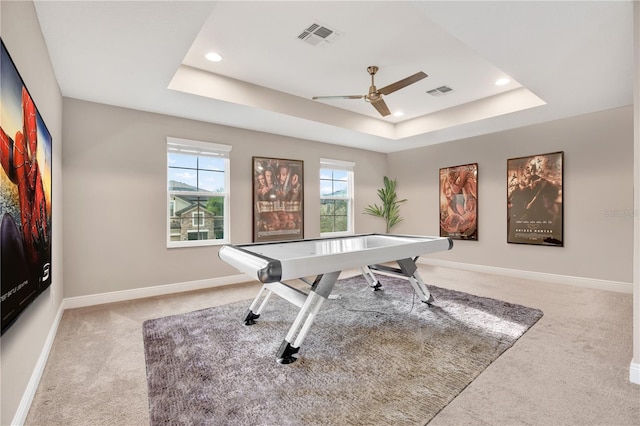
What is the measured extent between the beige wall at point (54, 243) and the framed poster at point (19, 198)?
0.14m

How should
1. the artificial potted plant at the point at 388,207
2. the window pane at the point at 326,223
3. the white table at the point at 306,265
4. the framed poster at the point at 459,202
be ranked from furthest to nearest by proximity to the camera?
the artificial potted plant at the point at 388,207 → the window pane at the point at 326,223 → the framed poster at the point at 459,202 → the white table at the point at 306,265

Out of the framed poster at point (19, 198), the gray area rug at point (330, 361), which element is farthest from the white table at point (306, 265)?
the framed poster at point (19, 198)

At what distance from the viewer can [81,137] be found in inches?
130

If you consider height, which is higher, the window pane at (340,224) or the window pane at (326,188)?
the window pane at (326,188)

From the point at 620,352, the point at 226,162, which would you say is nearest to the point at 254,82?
the point at 226,162

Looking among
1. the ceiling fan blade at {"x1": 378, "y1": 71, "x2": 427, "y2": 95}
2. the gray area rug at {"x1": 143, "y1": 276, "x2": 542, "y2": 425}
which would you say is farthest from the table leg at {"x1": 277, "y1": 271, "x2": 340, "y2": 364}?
the ceiling fan blade at {"x1": 378, "y1": 71, "x2": 427, "y2": 95}

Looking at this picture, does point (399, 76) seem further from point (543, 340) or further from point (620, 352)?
point (620, 352)

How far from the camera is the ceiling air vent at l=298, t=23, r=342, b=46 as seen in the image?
254cm

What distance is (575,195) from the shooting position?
4105 mm

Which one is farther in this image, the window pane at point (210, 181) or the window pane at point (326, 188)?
the window pane at point (326, 188)

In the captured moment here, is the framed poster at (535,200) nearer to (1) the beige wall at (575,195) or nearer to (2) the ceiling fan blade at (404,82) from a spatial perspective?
(1) the beige wall at (575,195)

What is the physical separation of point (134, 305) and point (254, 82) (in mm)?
2981

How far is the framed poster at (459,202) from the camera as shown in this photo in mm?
5125

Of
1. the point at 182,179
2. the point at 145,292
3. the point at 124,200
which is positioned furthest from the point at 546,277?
the point at 124,200
